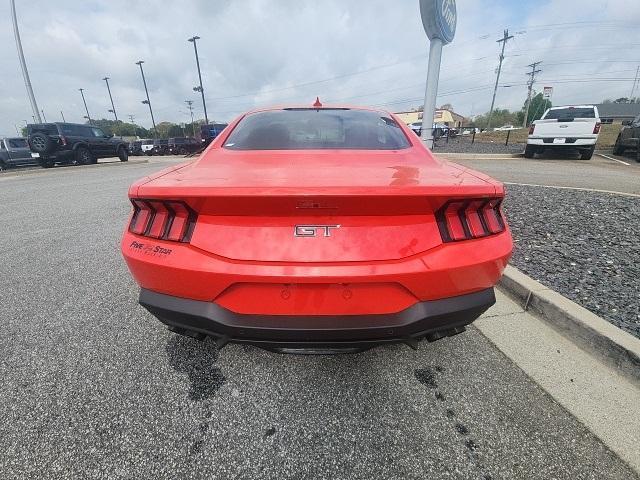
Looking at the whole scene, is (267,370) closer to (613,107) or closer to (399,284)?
(399,284)

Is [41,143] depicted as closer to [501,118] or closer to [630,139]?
[630,139]

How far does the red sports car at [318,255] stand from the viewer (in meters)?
1.36

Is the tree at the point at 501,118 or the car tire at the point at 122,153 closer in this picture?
the car tire at the point at 122,153

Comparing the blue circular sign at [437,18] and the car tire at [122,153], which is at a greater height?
the blue circular sign at [437,18]

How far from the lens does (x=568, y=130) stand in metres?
11.3

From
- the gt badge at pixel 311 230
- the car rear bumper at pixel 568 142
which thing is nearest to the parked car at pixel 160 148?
the car rear bumper at pixel 568 142

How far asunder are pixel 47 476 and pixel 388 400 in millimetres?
1539

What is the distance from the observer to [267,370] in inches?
77.2

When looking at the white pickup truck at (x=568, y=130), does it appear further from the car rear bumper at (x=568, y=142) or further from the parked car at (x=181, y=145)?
the parked car at (x=181, y=145)

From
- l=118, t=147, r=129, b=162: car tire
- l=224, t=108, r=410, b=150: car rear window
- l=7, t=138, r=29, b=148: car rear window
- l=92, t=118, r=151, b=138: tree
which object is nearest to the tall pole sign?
l=224, t=108, r=410, b=150: car rear window

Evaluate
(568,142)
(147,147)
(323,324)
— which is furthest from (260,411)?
(147,147)

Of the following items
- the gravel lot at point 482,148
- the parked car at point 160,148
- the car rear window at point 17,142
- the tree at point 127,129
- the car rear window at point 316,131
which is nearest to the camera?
the car rear window at point 316,131

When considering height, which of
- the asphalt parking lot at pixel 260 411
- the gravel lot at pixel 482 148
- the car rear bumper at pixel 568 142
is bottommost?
the gravel lot at pixel 482 148

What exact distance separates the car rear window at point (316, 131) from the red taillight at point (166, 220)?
0.88 meters
